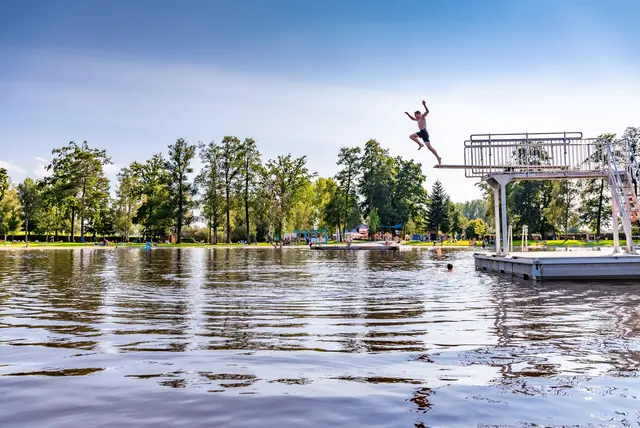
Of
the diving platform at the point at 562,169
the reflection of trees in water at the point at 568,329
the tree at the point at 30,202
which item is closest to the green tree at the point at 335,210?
the tree at the point at 30,202

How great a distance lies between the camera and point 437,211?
105938mm

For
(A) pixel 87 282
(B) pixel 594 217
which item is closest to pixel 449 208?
(B) pixel 594 217

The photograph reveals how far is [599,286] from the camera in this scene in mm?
20422

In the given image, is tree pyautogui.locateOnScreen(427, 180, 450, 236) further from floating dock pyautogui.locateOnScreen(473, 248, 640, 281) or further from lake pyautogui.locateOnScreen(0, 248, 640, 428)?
lake pyautogui.locateOnScreen(0, 248, 640, 428)

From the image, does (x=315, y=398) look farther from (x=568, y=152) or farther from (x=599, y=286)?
(x=568, y=152)

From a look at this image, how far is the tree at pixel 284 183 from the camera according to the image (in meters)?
96.4

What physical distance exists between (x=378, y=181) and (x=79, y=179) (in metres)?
53.3

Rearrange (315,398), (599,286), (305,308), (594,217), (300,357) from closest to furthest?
(315,398) < (300,357) < (305,308) < (599,286) < (594,217)

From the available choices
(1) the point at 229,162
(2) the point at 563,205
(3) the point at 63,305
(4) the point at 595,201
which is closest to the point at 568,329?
(3) the point at 63,305

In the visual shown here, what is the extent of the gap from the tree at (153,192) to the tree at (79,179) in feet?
26.1

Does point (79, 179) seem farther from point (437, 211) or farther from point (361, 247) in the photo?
point (437, 211)

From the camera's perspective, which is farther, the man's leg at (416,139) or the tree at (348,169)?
the tree at (348,169)

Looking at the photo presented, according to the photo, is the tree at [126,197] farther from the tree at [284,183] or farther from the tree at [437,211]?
the tree at [437,211]

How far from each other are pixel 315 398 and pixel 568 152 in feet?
81.6
